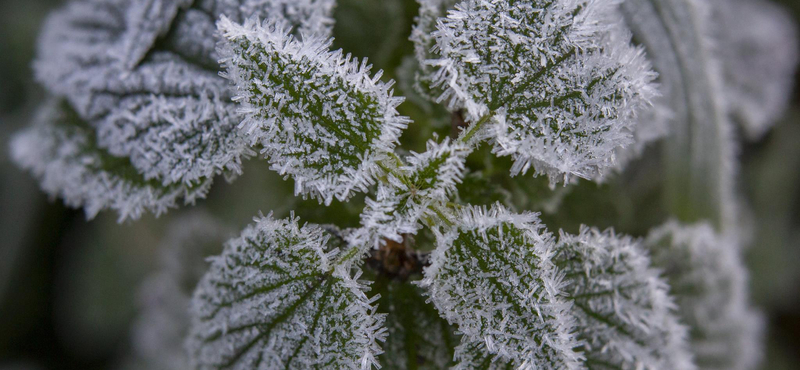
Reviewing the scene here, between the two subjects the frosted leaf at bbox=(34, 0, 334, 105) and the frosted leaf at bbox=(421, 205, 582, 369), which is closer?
the frosted leaf at bbox=(421, 205, 582, 369)

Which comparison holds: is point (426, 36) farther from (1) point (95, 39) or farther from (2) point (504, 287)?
(1) point (95, 39)

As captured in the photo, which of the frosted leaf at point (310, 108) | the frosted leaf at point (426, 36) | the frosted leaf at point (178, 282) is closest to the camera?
the frosted leaf at point (310, 108)

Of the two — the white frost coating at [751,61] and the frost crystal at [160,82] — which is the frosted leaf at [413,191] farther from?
the white frost coating at [751,61]

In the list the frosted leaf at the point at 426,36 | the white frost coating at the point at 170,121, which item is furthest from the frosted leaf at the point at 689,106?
the white frost coating at the point at 170,121

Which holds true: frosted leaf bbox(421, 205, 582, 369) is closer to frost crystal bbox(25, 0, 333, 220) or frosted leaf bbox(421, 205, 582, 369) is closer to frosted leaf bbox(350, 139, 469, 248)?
frosted leaf bbox(350, 139, 469, 248)

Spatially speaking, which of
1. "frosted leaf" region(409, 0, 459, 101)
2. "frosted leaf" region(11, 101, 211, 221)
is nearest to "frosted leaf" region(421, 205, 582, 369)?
"frosted leaf" region(409, 0, 459, 101)

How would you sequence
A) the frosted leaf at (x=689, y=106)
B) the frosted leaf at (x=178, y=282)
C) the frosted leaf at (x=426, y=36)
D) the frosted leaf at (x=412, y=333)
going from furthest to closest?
the frosted leaf at (x=178, y=282)
the frosted leaf at (x=689, y=106)
the frosted leaf at (x=412, y=333)
the frosted leaf at (x=426, y=36)

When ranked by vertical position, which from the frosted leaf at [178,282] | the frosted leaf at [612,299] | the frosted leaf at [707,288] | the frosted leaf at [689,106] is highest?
the frosted leaf at [689,106]

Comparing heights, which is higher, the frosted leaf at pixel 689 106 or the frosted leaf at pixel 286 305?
the frosted leaf at pixel 689 106

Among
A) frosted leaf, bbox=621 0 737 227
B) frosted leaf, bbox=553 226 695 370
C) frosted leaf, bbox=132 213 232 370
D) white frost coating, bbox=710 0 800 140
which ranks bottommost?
frosted leaf, bbox=132 213 232 370
